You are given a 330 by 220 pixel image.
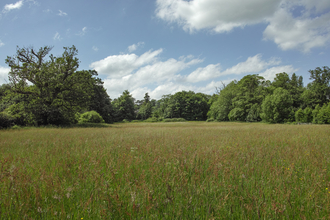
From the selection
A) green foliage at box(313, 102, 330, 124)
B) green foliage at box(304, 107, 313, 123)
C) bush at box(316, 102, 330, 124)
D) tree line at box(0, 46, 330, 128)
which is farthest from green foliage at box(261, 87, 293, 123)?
bush at box(316, 102, 330, 124)

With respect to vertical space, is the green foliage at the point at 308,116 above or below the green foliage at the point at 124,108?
below

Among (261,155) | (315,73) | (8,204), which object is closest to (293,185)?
(261,155)

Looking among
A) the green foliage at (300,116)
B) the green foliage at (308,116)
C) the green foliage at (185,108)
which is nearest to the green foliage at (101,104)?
the green foliage at (185,108)

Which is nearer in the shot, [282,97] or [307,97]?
[282,97]

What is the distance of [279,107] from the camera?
3466 cm

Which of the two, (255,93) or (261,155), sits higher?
(255,93)

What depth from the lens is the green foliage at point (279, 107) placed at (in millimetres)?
34156

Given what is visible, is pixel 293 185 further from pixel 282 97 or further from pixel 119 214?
pixel 282 97

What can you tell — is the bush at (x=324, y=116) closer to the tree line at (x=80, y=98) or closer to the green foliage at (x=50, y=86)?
the tree line at (x=80, y=98)

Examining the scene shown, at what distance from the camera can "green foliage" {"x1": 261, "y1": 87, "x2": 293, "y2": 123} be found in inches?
1345

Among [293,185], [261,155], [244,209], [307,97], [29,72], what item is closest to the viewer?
[244,209]

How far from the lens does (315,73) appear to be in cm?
4681

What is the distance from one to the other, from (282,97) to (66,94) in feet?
133

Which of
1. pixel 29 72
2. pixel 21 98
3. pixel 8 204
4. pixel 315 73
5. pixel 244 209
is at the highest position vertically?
pixel 315 73
